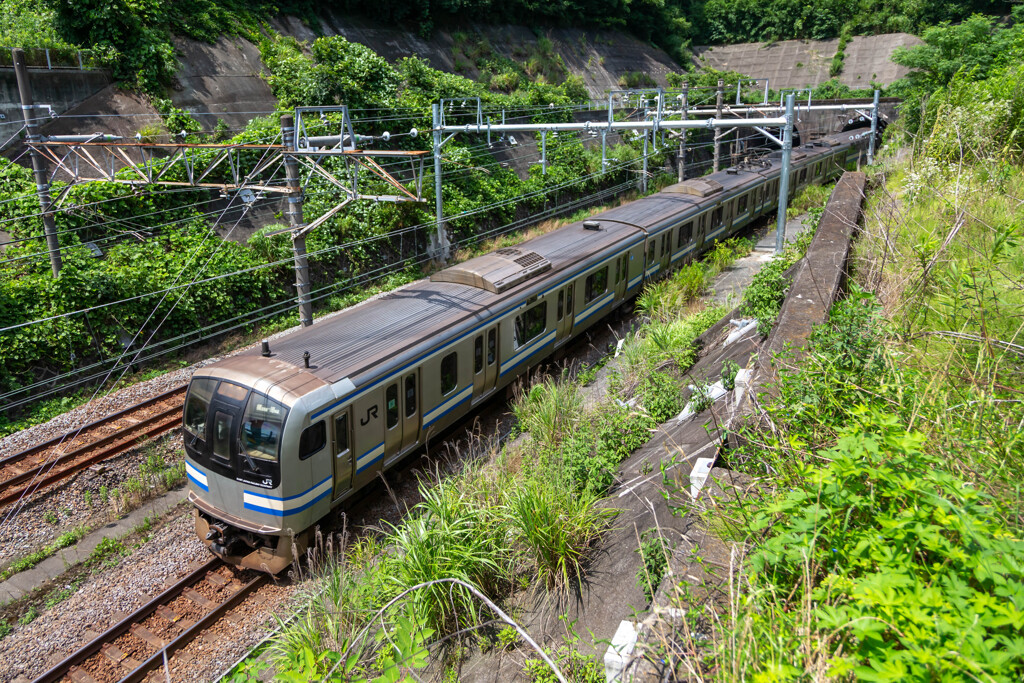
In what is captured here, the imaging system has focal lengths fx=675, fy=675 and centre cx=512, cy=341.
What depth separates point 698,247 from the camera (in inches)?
742

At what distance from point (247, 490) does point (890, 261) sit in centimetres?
777

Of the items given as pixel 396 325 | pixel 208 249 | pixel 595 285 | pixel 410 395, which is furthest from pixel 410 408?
pixel 208 249

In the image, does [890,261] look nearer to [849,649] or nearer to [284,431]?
[849,649]

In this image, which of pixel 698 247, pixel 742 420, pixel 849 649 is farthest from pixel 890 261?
pixel 698 247

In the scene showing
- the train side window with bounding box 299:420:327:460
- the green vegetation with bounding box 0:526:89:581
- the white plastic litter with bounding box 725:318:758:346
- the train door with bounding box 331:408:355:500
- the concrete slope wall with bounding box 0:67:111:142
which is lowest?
the green vegetation with bounding box 0:526:89:581

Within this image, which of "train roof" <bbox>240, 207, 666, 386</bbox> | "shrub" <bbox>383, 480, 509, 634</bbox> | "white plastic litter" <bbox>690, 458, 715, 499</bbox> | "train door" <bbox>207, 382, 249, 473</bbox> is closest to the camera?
"white plastic litter" <bbox>690, 458, 715, 499</bbox>

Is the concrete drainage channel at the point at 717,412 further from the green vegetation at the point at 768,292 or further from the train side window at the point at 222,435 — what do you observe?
the train side window at the point at 222,435

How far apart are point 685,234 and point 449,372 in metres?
10.2

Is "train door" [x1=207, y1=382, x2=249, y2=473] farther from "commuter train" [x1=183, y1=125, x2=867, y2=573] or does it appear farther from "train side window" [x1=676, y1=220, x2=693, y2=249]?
"train side window" [x1=676, y1=220, x2=693, y2=249]

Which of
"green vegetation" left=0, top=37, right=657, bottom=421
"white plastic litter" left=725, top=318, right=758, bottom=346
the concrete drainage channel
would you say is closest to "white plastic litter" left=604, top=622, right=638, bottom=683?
the concrete drainage channel

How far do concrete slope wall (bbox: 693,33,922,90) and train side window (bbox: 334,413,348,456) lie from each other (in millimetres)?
54965

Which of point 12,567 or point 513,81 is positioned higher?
point 513,81

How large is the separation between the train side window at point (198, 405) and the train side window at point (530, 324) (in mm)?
5017

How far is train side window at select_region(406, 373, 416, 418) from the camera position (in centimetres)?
916
